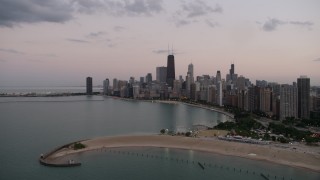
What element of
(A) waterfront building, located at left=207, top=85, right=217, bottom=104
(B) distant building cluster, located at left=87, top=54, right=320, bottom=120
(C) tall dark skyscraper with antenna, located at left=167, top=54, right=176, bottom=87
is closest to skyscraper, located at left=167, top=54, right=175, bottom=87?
(C) tall dark skyscraper with antenna, located at left=167, top=54, right=176, bottom=87

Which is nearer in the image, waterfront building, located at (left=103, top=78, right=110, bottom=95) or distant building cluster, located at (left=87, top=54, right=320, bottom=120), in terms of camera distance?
distant building cluster, located at (left=87, top=54, right=320, bottom=120)

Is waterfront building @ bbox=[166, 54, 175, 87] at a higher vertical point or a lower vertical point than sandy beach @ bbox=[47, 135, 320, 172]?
higher

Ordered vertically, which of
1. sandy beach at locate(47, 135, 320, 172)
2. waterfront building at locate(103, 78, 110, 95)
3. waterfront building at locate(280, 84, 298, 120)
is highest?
waterfront building at locate(103, 78, 110, 95)

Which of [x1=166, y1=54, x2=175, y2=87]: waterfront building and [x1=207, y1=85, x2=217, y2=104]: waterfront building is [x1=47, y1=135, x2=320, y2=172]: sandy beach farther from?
[x1=166, y1=54, x2=175, y2=87]: waterfront building

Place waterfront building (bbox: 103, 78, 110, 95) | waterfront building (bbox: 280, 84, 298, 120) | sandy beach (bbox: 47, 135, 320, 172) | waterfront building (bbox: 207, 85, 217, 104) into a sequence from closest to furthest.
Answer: sandy beach (bbox: 47, 135, 320, 172) < waterfront building (bbox: 280, 84, 298, 120) < waterfront building (bbox: 207, 85, 217, 104) < waterfront building (bbox: 103, 78, 110, 95)

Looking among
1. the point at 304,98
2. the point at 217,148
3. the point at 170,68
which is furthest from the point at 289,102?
the point at 170,68

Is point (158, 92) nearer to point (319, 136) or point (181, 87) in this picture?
point (181, 87)
